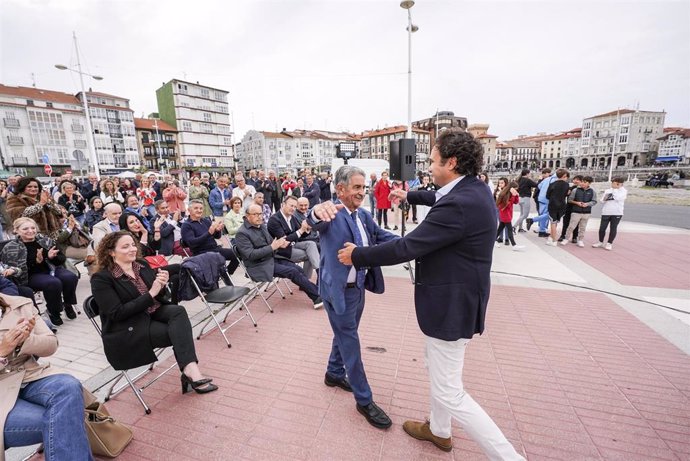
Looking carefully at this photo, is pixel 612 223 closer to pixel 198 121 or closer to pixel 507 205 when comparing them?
pixel 507 205

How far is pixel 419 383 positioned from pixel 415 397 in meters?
0.21

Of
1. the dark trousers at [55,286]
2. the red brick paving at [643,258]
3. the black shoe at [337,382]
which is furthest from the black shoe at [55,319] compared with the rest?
the red brick paving at [643,258]

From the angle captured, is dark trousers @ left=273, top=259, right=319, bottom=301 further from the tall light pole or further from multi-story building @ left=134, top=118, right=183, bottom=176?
multi-story building @ left=134, top=118, right=183, bottom=176

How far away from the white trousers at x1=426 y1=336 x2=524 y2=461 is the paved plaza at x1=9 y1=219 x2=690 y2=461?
1.58 ft

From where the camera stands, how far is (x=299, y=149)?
247ft

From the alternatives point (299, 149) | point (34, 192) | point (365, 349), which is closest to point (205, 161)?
point (299, 149)

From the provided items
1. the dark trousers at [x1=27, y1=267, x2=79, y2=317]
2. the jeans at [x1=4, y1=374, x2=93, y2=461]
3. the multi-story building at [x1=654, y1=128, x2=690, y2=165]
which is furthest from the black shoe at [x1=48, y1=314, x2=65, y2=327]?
the multi-story building at [x1=654, y1=128, x2=690, y2=165]

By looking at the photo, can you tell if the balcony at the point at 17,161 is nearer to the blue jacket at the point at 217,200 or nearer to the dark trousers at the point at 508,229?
the blue jacket at the point at 217,200

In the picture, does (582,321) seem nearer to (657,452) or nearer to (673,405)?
(673,405)

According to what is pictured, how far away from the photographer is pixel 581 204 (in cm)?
809

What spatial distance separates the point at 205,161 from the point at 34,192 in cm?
6243

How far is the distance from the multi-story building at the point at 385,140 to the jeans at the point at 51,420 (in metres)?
80.3

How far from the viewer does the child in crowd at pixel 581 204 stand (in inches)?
318

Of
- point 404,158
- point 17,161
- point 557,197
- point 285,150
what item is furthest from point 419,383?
point 285,150
